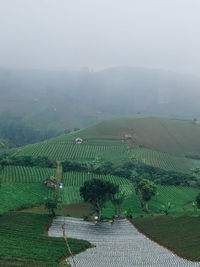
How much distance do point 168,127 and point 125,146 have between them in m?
52.0

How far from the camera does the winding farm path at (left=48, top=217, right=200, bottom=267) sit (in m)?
37.0

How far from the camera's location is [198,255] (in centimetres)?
3759

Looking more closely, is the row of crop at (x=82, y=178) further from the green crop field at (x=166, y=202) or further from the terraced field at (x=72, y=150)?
the terraced field at (x=72, y=150)

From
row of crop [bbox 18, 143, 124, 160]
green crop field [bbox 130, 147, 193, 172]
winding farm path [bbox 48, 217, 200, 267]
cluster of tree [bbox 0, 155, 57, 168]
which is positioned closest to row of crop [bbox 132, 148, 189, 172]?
green crop field [bbox 130, 147, 193, 172]

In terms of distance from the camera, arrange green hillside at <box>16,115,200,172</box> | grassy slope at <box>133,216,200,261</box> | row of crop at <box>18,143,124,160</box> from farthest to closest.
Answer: green hillside at <box>16,115,200,172</box>, row of crop at <box>18,143,124,160</box>, grassy slope at <box>133,216,200,261</box>

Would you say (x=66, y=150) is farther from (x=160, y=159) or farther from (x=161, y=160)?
(x=161, y=160)

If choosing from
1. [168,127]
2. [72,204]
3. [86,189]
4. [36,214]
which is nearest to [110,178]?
[72,204]

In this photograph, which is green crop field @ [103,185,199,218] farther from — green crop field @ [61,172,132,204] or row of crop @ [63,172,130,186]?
row of crop @ [63,172,130,186]

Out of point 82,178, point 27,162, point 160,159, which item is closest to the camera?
point 82,178

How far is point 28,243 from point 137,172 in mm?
65823

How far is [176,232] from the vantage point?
49.0 meters

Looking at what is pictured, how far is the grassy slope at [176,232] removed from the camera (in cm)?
4062

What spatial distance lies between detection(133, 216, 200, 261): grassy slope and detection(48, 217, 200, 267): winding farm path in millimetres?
1612

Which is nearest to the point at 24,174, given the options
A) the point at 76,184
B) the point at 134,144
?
the point at 76,184
